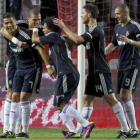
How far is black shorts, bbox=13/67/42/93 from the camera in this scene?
1223 cm

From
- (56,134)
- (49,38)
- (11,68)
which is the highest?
(49,38)

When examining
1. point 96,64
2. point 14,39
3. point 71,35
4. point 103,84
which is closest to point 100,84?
point 103,84

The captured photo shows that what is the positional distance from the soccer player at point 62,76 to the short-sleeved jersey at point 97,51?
37cm

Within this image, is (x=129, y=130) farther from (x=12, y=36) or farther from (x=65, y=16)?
(x=65, y=16)

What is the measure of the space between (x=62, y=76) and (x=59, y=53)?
14.1 inches

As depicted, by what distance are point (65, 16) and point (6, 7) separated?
73.9 inches

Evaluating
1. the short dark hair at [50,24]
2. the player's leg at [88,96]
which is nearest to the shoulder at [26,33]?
the short dark hair at [50,24]

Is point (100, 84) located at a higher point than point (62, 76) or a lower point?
lower

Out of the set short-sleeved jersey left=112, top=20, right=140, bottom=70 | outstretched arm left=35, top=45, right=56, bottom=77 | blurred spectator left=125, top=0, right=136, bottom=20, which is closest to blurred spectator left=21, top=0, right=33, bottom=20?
blurred spectator left=125, top=0, right=136, bottom=20

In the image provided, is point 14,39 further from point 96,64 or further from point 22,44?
point 96,64

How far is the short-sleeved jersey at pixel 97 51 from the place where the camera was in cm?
1180

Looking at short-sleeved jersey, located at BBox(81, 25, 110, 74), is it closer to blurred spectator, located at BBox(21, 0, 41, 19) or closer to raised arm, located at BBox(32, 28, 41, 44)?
raised arm, located at BBox(32, 28, 41, 44)

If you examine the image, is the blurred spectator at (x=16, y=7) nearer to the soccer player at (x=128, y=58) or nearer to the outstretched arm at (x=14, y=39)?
the outstretched arm at (x=14, y=39)

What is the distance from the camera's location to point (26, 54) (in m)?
12.3
